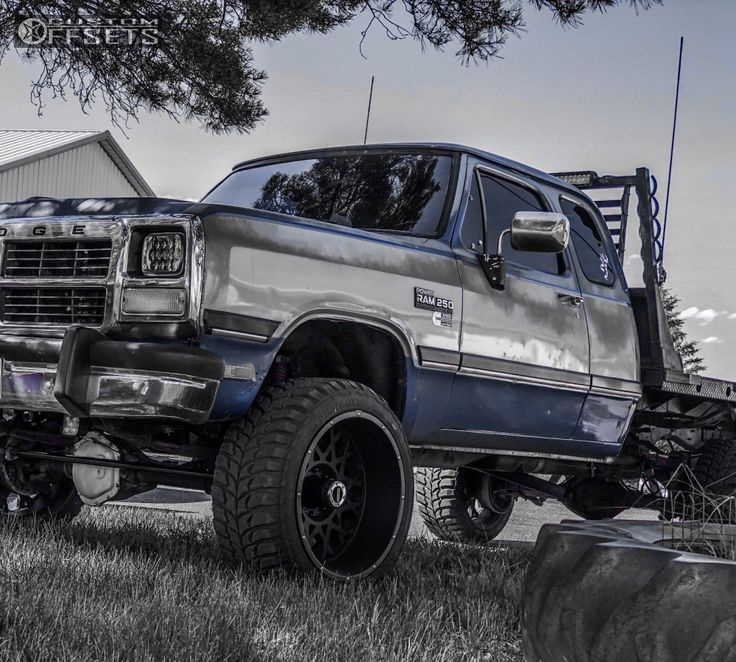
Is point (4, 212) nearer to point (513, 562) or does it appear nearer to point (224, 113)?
point (513, 562)

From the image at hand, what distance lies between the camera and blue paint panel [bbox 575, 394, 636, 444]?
6.12 meters

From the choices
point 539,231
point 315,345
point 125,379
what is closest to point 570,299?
point 539,231

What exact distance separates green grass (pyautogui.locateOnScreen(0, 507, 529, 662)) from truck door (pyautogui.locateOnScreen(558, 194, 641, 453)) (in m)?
1.47

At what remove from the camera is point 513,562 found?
5.68 metres

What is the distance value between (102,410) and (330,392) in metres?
0.89

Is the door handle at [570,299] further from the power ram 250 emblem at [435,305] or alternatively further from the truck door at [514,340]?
the power ram 250 emblem at [435,305]

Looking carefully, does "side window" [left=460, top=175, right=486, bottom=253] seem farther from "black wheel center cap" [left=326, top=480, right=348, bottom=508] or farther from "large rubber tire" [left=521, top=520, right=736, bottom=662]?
"large rubber tire" [left=521, top=520, right=736, bottom=662]

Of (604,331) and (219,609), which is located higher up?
(604,331)

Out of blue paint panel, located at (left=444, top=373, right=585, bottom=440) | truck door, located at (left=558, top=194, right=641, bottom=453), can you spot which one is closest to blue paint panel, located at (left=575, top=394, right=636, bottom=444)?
truck door, located at (left=558, top=194, right=641, bottom=453)

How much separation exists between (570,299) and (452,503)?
1.99m

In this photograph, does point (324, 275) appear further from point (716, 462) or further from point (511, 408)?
point (716, 462)

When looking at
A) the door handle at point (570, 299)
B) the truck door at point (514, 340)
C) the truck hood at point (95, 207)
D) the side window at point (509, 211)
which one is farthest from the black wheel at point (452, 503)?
the truck hood at point (95, 207)

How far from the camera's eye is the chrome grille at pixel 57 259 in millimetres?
4238

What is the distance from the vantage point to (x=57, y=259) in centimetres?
438
